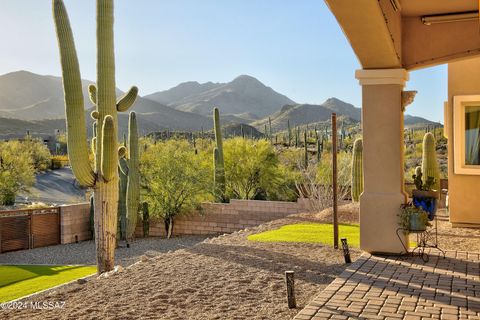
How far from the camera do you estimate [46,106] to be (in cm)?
11531

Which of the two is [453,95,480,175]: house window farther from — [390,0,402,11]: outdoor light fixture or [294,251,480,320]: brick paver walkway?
[390,0,402,11]: outdoor light fixture

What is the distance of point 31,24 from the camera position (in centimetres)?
2562

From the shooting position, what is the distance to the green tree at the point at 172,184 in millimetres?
20141

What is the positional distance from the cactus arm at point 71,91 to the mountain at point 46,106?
6388 centimetres

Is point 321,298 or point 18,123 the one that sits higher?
point 18,123

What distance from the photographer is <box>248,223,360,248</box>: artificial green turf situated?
10.7 metres

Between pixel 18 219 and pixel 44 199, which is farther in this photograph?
pixel 44 199

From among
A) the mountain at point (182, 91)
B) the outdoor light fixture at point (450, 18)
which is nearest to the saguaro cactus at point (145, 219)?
the outdoor light fixture at point (450, 18)

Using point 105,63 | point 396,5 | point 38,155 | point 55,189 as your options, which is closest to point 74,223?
point 105,63

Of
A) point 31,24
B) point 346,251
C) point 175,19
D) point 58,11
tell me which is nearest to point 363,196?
point 346,251

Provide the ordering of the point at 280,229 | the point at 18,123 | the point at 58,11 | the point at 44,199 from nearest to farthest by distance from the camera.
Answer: the point at 58,11 → the point at 280,229 → the point at 44,199 → the point at 18,123

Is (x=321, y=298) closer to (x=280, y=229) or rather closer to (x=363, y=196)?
(x=363, y=196)

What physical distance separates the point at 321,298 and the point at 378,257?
2.73m

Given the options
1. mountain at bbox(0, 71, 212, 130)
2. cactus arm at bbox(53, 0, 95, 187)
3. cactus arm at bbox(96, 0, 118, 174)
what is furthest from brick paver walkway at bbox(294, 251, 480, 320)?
mountain at bbox(0, 71, 212, 130)
